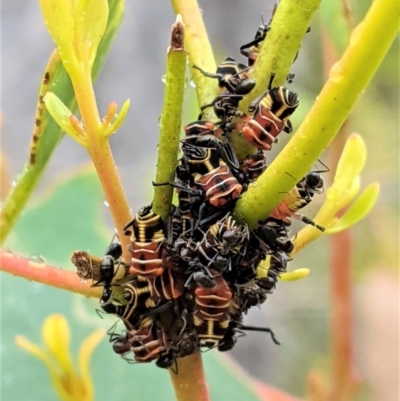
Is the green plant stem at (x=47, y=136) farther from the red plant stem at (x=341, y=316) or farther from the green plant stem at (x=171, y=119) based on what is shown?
the red plant stem at (x=341, y=316)

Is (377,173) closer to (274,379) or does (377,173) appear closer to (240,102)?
(274,379)

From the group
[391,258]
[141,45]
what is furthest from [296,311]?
[141,45]

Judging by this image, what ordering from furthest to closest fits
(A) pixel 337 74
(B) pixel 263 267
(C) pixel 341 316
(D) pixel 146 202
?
(D) pixel 146 202 → (C) pixel 341 316 → (B) pixel 263 267 → (A) pixel 337 74

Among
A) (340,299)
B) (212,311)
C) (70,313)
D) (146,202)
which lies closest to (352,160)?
(212,311)

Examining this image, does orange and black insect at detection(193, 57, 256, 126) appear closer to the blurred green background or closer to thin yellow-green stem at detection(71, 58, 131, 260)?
thin yellow-green stem at detection(71, 58, 131, 260)

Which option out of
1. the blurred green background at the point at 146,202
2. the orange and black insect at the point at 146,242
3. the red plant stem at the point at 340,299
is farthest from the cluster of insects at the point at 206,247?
the red plant stem at the point at 340,299

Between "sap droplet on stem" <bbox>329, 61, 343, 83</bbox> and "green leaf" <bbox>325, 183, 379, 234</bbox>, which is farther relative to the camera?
"green leaf" <bbox>325, 183, 379, 234</bbox>

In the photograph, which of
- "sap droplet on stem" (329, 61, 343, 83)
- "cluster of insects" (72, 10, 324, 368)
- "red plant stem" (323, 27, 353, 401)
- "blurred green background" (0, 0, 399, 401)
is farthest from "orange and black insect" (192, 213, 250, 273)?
"red plant stem" (323, 27, 353, 401)

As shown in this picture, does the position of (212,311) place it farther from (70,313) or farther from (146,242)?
(70,313)
